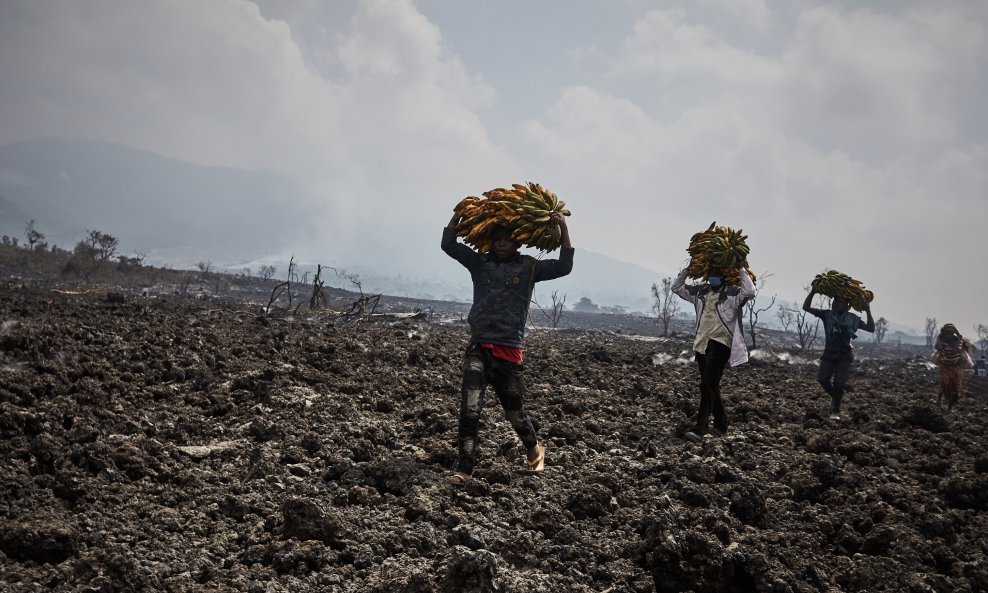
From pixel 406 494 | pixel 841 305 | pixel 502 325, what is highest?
pixel 841 305

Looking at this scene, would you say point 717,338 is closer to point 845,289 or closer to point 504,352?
point 504,352

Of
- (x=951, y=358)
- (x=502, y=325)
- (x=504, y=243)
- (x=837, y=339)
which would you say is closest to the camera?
(x=502, y=325)

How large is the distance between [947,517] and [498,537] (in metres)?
3.12

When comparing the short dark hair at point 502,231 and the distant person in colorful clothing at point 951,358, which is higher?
the short dark hair at point 502,231

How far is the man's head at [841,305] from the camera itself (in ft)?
26.2

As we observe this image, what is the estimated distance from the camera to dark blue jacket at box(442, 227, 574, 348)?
4252mm

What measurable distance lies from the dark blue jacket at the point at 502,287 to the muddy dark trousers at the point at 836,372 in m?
5.42

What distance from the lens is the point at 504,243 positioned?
14.4 ft

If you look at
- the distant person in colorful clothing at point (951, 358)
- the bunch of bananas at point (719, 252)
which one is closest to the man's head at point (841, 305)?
the bunch of bananas at point (719, 252)

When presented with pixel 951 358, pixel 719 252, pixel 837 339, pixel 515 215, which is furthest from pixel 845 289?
pixel 515 215


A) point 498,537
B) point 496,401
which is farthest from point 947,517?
point 496,401

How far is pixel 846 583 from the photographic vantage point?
9.59 ft

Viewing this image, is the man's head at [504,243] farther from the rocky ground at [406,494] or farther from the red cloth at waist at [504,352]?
the rocky ground at [406,494]

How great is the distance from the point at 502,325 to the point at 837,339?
612 cm
